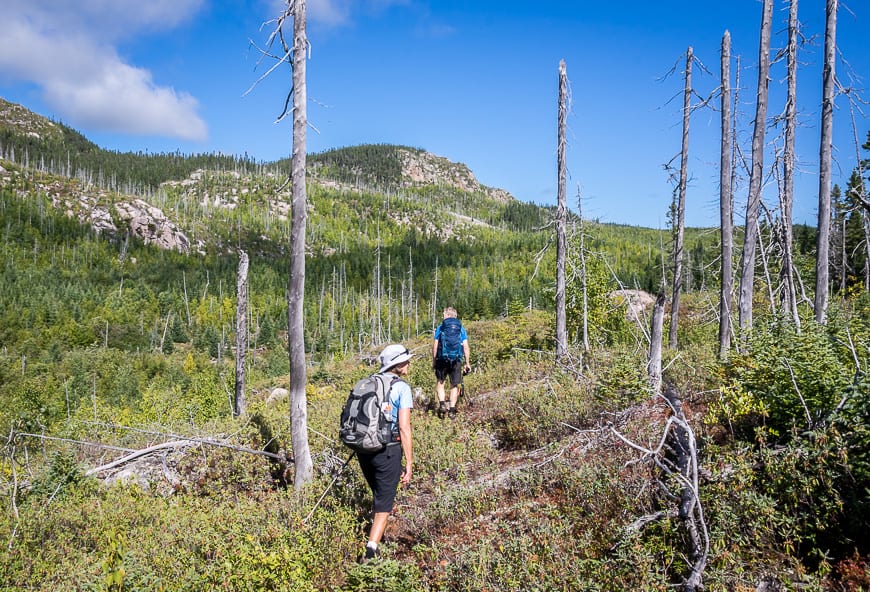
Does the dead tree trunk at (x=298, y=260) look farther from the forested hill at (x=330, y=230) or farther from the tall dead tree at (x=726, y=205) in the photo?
the forested hill at (x=330, y=230)

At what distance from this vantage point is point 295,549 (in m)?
4.38

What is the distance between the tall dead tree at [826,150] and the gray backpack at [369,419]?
969cm

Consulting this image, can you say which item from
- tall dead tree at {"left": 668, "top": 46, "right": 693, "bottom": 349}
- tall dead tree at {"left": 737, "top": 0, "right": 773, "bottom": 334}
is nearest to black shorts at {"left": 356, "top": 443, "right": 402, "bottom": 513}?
tall dead tree at {"left": 737, "top": 0, "right": 773, "bottom": 334}

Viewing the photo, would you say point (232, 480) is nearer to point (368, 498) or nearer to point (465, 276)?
point (368, 498)

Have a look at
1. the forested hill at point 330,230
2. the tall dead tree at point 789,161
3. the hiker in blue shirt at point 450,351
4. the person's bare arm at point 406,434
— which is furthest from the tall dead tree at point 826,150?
the forested hill at point 330,230

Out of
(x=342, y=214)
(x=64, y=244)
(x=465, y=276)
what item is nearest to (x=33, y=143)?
(x=64, y=244)

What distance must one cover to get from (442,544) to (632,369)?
3.58 metres

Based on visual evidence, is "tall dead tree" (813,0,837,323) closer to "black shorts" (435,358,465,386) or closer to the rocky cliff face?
"black shorts" (435,358,465,386)

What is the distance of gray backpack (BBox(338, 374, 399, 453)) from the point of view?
471 cm

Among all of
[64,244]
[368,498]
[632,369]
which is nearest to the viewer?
[368,498]

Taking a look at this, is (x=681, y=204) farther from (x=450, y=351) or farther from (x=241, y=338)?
(x=241, y=338)

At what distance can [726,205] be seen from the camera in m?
12.3

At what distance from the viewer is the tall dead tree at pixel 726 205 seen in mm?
10695

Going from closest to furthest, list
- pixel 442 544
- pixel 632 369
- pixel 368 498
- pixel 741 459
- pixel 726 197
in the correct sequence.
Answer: pixel 741 459
pixel 442 544
pixel 368 498
pixel 632 369
pixel 726 197
